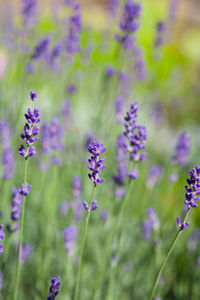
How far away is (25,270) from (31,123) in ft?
6.00

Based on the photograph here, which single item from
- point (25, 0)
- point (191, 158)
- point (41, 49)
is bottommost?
point (41, 49)

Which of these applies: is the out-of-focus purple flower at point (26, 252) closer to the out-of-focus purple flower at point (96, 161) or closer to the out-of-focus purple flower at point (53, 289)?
the out-of-focus purple flower at point (53, 289)

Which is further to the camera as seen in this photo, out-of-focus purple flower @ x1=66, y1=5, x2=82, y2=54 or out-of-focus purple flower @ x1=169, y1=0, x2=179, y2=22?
out-of-focus purple flower @ x1=169, y1=0, x2=179, y2=22

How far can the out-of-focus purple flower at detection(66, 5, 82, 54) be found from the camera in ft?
8.84

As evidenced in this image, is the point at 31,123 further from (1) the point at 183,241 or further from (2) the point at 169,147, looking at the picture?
(2) the point at 169,147

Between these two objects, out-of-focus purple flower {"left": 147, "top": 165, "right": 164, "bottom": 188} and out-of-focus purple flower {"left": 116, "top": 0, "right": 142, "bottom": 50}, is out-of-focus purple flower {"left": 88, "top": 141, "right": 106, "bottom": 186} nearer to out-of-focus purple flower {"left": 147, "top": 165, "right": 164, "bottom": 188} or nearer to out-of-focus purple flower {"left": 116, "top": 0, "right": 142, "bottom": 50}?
out-of-focus purple flower {"left": 116, "top": 0, "right": 142, "bottom": 50}

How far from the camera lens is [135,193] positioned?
3605 mm

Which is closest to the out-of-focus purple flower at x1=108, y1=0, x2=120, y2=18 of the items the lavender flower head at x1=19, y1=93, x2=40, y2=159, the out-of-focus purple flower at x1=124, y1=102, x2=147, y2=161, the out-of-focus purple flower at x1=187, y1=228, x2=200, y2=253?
the out-of-focus purple flower at x1=187, y1=228, x2=200, y2=253

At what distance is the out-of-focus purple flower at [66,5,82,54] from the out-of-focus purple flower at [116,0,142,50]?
0.38 m

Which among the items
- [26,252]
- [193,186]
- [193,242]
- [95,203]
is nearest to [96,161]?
[95,203]

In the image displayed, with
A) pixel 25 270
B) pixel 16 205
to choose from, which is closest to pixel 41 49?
pixel 16 205

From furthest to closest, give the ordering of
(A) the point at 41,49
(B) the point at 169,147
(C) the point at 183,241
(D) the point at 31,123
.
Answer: (B) the point at 169,147 < (C) the point at 183,241 < (A) the point at 41,49 < (D) the point at 31,123

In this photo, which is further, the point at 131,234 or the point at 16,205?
the point at 131,234

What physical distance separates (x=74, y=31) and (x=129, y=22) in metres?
0.51
